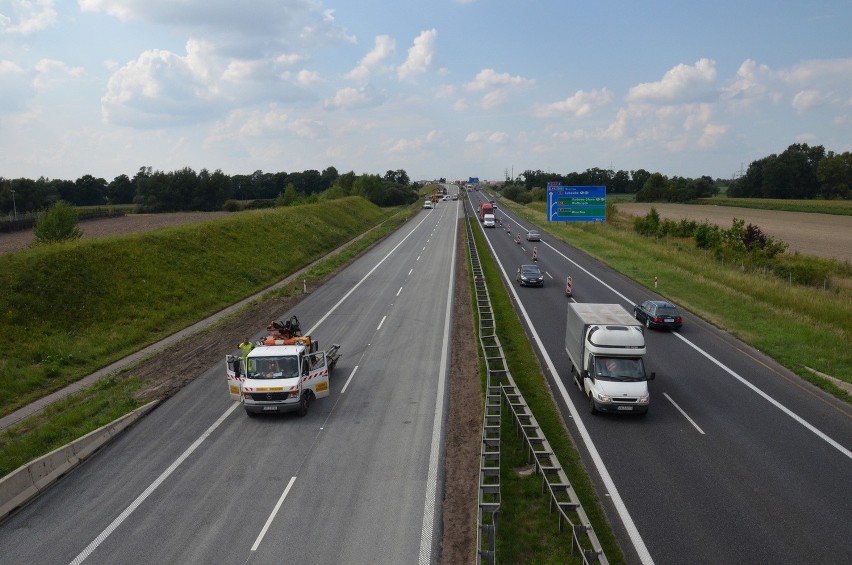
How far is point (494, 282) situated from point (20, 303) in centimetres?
2829

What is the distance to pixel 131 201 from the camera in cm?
15600

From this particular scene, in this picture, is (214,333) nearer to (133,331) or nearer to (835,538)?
(133,331)

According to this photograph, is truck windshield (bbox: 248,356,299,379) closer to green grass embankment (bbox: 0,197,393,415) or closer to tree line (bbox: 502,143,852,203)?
green grass embankment (bbox: 0,197,393,415)

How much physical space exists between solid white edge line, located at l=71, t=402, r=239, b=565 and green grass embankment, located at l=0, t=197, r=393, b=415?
7531 mm

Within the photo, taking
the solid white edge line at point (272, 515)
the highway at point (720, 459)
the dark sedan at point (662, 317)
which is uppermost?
the dark sedan at point (662, 317)

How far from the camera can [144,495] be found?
45.2 feet

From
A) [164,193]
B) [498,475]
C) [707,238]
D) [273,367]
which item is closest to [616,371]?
→ [498,475]

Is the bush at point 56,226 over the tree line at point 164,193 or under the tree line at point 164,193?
under

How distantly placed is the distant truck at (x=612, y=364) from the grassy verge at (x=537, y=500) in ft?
4.79

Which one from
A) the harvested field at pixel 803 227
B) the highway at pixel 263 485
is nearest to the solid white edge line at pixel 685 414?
the highway at pixel 263 485

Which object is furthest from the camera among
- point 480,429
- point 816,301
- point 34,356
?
point 816,301

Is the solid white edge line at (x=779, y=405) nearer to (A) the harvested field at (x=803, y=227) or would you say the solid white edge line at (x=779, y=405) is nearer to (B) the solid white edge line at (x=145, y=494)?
(B) the solid white edge line at (x=145, y=494)

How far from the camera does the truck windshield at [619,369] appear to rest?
1820 cm

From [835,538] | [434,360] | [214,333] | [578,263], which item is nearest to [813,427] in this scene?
[835,538]
